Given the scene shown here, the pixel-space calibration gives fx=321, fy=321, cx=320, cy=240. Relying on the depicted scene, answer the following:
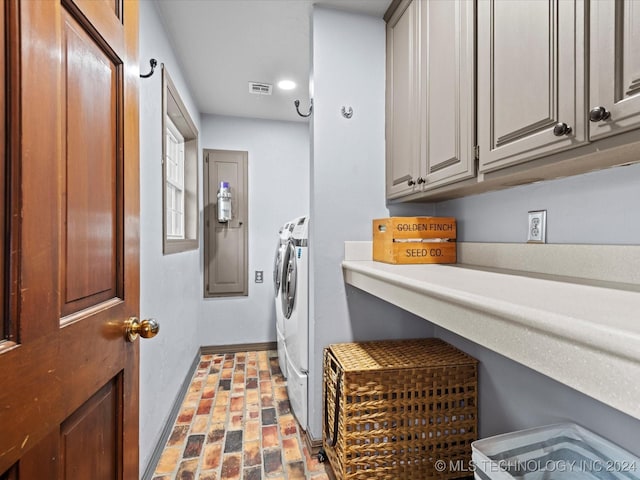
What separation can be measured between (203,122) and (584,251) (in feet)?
10.8

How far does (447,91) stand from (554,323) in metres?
1.07

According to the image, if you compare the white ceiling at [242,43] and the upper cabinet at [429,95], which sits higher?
the white ceiling at [242,43]

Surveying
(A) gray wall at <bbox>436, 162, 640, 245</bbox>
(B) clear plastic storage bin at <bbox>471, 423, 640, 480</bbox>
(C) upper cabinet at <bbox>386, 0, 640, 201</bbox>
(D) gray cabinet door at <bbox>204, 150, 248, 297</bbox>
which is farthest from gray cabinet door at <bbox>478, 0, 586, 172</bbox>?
(D) gray cabinet door at <bbox>204, 150, 248, 297</bbox>

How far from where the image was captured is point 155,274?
1787mm

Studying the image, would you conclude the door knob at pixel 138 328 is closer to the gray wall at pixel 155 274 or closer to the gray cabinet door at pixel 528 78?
the gray wall at pixel 155 274

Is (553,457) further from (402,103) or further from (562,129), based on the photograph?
(402,103)

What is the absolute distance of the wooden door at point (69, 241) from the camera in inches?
18.9

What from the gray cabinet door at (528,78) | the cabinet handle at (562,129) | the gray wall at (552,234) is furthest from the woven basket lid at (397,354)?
the cabinet handle at (562,129)

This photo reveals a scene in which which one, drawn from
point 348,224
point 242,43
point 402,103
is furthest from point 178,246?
point 402,103

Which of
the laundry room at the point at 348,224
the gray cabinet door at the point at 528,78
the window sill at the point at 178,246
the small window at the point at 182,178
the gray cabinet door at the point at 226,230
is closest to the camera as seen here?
the gray cabinet door at the point at 528,78

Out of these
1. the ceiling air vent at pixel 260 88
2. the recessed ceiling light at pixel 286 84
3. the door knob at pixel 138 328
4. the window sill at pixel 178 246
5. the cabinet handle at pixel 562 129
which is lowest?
the door knob at pixel 138 328

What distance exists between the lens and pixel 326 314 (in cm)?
180

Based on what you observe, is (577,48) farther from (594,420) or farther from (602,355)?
(594,420)

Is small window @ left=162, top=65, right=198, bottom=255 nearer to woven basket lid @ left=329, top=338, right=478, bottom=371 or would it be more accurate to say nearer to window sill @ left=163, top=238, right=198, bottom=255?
window sill @ left=163, top=238, right=198, bottom=255
